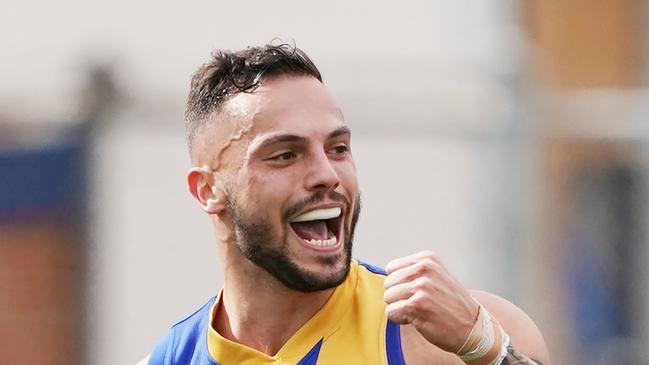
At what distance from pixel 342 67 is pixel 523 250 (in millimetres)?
1150

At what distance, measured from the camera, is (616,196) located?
26.9 feet

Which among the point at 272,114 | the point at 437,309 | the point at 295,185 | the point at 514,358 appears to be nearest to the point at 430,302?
the point at 437,309

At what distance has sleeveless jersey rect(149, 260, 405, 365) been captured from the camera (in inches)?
189

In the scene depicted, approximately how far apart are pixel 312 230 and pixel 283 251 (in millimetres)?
117

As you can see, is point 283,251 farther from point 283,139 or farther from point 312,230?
point 283,139

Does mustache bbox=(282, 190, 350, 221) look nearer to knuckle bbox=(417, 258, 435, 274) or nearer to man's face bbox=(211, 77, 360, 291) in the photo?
man's face bbox=(211, 77, 360, 291)

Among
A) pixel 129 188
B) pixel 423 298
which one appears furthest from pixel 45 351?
pixel 423 298

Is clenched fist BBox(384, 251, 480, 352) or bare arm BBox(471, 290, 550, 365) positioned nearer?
clenched fist BBox(384, 251, 480, 352)

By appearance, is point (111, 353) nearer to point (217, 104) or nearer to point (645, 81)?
point (217, 104)

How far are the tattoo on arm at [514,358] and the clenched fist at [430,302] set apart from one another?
153 millimetres

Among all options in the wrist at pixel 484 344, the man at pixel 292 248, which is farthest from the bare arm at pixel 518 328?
A: the wrist at pixel 484 344

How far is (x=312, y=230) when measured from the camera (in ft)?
16.0

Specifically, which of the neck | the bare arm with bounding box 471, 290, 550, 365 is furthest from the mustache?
the bare arm with bounding box 471, 290, 550, 365

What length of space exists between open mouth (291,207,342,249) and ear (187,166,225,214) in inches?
12.4
